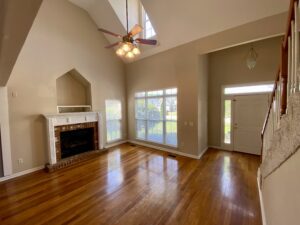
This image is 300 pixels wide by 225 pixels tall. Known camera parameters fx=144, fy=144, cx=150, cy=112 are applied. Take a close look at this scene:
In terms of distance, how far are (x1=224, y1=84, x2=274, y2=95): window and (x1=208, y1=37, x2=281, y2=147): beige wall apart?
0.18m

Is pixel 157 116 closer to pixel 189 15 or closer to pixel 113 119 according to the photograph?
pixel 113 119

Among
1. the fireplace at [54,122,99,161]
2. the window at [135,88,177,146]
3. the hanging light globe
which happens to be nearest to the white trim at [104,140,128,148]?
the fireplace at [54,122,99,161]

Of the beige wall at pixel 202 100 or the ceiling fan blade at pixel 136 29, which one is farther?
the beige wall at pixel 202 100

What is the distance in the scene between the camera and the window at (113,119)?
5.74 metres

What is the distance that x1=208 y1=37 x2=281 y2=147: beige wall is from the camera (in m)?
4.15

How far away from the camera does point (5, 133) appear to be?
3354 mm

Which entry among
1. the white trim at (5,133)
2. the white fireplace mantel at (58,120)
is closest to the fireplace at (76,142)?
the white fireplace mantel at (58,120)

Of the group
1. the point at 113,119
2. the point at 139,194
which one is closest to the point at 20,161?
the point at 113,119

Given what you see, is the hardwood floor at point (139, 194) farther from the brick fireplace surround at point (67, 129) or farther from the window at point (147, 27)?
the window at point (147, 27)

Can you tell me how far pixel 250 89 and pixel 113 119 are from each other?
4.98 m

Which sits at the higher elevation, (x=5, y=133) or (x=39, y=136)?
(x=5, y=133)

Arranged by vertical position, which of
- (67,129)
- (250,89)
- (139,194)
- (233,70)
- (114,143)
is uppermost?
(233,70)

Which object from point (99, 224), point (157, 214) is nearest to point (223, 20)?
point (157, 214)

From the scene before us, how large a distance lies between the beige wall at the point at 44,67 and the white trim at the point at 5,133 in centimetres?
9
